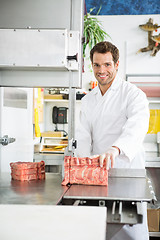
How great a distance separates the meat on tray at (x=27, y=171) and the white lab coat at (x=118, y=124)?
48 centimetres

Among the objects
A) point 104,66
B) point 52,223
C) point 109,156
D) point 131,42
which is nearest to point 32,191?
point 109,156

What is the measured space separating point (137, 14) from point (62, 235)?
413cm

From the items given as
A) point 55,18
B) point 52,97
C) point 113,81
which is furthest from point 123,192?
point 52,97

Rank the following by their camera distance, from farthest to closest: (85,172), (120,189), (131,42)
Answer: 1. (131,42)
2. (85,172)
3. (120,189)

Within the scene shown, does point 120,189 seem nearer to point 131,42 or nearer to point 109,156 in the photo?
point 109,156

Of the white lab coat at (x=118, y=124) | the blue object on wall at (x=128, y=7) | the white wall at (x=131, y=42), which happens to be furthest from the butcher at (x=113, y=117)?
the blue object on wall at (x=128, y=7)

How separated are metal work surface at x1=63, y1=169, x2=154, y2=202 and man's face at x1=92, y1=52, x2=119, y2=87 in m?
0.62

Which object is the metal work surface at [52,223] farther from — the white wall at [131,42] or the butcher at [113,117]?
the white wall at [131,42]

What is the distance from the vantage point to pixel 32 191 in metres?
1.65

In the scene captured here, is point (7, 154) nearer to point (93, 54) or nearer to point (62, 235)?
point (93, 54)

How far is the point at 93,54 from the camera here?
86.7 inches

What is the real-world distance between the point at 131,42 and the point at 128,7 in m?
0.51

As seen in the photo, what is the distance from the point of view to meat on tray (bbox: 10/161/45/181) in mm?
1923

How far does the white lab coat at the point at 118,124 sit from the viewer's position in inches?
78.0
